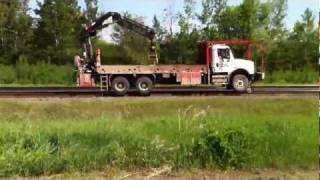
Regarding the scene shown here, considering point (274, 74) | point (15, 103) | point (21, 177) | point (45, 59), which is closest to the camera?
point (21, 177)

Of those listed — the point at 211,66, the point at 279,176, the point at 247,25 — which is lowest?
the point at 279,176

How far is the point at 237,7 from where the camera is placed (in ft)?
199

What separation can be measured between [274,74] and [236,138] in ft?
125

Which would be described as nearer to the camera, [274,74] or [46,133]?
[46,133]

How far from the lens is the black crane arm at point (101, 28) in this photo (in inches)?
1218

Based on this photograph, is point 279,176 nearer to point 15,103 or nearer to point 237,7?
point 15,103

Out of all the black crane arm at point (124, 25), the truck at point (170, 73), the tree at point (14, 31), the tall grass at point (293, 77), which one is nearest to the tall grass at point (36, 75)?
the black crane arm at point (124, 25)

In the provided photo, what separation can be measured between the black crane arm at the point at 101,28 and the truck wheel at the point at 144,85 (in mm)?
3103

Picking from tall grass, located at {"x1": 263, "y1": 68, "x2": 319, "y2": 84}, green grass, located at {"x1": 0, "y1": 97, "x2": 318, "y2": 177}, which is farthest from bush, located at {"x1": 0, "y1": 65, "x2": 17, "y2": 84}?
green grass, located at {"x1": 0, "y1": 97, "x2": 318, "y2": 177}

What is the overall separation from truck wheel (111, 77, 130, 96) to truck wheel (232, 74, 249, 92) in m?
5.42

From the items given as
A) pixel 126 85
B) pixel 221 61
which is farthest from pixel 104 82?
pixel 221 61

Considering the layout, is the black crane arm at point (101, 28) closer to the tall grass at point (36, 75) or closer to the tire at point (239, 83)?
the tire at point (239, 83)

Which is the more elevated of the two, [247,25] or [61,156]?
[247,25]

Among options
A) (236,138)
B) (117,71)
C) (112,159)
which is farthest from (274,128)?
(117,71)
